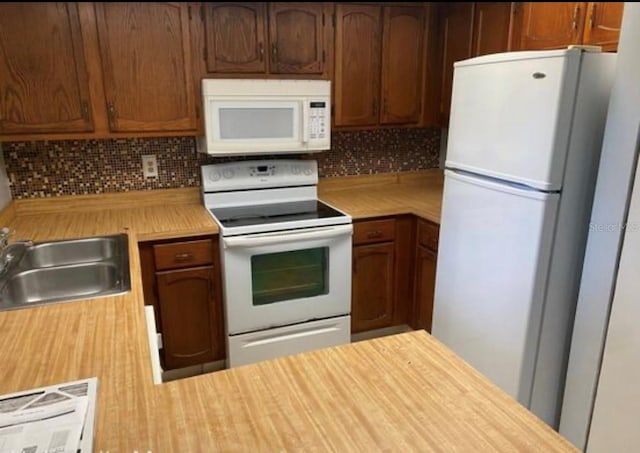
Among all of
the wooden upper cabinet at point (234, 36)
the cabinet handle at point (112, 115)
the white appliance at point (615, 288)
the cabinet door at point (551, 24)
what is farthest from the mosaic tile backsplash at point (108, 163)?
the white appliance at point (615, 288)

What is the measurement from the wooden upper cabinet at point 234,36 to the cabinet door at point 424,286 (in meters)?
1.36

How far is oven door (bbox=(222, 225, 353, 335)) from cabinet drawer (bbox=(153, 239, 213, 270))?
10 cm

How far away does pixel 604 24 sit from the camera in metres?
1.85

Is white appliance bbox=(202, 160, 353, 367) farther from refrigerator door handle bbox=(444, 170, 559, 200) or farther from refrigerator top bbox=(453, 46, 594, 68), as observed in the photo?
refrigerator top bbox=(453, 46, 594, 68)

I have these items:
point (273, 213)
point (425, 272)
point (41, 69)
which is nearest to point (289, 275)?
point (273, 213)

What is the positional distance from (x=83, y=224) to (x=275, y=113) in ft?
3.61

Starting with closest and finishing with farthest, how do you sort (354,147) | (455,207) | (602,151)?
(602,151), (455,207), (354,147)

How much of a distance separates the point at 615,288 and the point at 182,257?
180cm

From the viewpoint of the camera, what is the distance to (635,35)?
1433 mm

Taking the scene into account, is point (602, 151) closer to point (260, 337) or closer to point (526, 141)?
point (526, 141)

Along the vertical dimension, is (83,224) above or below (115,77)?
below

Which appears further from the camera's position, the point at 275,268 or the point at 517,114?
the point at 275,268

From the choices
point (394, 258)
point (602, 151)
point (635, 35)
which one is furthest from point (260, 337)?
point (635, 35)

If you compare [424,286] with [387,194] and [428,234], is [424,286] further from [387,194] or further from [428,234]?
[387,194]
